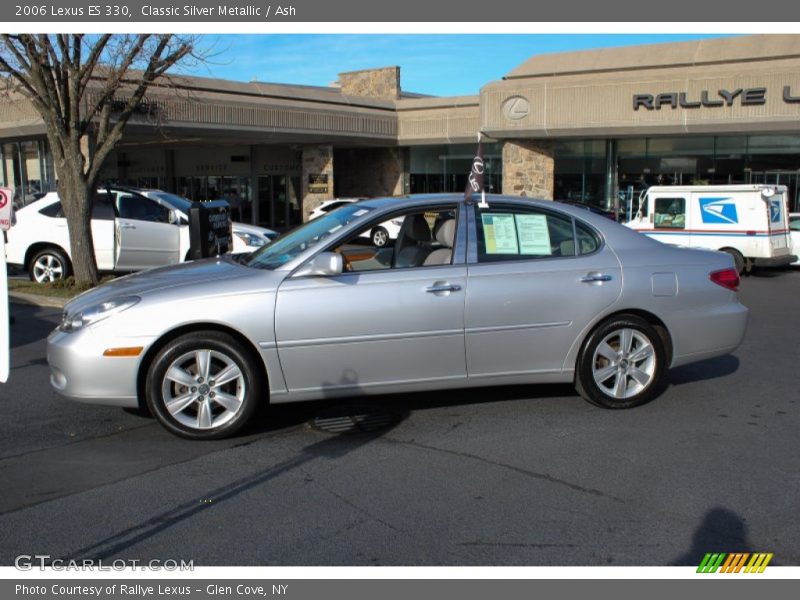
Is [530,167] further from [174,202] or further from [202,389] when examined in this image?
[202,389]

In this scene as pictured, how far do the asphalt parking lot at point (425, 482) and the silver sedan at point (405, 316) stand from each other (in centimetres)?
36

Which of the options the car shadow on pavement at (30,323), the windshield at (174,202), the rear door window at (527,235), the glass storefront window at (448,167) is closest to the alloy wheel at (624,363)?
the rear door window at (527,235)

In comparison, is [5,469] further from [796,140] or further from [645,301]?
[796,140]

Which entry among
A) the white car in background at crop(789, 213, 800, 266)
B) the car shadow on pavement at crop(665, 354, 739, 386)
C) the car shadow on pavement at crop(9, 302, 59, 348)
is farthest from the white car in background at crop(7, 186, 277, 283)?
the white car in background at crop(789, 213, 800, 266)

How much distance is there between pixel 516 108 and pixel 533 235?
1960 centimetres

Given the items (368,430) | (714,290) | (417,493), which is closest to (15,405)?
(368,430)

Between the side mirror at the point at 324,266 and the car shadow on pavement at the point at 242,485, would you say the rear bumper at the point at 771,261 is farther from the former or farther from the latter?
the side mirror at the point at 324,266

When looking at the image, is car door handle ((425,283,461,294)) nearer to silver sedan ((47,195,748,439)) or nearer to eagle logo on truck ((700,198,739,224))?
silver sedan ((47,195,748,439))

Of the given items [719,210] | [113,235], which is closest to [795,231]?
[719,210]

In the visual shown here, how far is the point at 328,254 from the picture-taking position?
532 centimetres

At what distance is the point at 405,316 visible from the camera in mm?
5465

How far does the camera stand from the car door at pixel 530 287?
5.66 metres

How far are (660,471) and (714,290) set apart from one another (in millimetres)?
2070

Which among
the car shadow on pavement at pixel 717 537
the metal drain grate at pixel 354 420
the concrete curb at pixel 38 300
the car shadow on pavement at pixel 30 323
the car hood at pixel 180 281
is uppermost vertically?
the car hood at pixel 180 281
